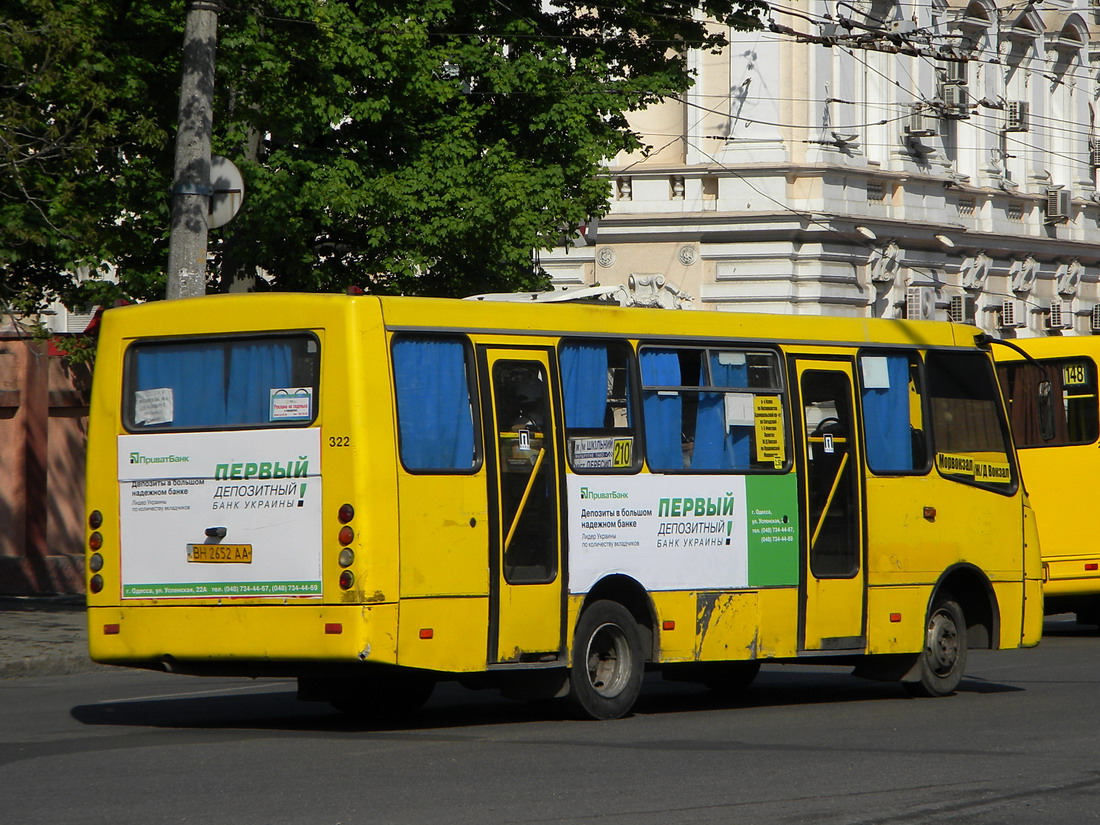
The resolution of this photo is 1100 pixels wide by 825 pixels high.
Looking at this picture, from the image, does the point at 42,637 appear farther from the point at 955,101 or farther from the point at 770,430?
the point at 955,101

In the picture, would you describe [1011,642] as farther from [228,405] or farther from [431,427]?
[228,405]

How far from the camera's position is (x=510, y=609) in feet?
38.2

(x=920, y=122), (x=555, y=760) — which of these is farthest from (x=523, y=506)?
(x=920, y=122)

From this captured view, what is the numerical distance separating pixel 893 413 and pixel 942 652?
5.81 ft

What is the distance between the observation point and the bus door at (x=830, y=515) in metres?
13.5

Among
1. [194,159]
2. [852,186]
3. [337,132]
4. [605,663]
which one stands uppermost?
[852,186]

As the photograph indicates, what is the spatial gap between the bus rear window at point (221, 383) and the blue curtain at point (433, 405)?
514 millimetres

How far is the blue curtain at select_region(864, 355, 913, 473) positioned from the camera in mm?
14047

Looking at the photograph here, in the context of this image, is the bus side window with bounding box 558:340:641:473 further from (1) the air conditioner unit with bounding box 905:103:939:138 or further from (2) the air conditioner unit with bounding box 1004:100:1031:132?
(2) the air conditioner unit with bounding box 1004:100:1031:132

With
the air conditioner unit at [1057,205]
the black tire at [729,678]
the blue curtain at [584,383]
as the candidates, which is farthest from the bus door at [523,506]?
the air conditioner unit at [1057,205]

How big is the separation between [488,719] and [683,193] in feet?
86.4

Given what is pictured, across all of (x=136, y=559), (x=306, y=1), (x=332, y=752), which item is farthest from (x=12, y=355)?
Result: (x=332, y=752)

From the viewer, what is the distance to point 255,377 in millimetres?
11492

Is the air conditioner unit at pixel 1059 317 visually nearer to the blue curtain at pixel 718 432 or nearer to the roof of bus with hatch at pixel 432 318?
the roof of bus with hatch at pixel 432 318
